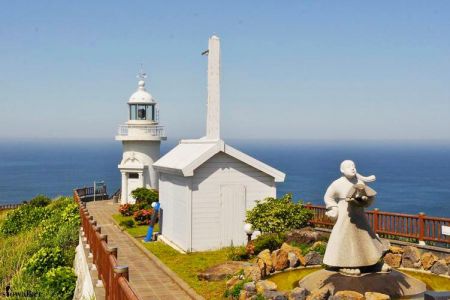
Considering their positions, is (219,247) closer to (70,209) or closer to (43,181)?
(70,209)

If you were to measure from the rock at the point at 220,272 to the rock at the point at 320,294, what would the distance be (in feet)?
12.0

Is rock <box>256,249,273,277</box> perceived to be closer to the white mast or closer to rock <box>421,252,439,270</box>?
rock <box>421,252,439,270</box>

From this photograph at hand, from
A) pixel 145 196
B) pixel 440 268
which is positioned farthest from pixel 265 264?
pixel 145 196

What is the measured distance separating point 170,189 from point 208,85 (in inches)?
184

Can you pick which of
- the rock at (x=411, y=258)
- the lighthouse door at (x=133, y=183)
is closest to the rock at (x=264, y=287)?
the rock at (x=411, y=258)

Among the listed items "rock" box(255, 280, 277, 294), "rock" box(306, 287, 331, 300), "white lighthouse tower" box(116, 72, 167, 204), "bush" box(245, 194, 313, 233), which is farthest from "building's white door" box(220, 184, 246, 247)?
"white lighthouse tower" box(116, 72, 167, 204)

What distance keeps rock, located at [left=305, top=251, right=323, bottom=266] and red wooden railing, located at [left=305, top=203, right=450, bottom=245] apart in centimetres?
287

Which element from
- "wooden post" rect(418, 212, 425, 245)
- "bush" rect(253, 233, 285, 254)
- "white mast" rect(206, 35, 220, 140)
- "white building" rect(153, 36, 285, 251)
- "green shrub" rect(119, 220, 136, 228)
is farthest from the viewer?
"green shrub" rect(119, 220, 136, 228)

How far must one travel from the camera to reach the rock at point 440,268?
1340 centimetres

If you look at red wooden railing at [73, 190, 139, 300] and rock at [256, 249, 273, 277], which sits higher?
red wooden railing at [73, 190, 139, 300]

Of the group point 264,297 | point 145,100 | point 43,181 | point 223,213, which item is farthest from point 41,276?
point 43,181

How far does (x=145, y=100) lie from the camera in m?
35.4

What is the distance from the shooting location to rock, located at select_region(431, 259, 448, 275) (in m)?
13.4

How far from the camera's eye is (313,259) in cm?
1446
